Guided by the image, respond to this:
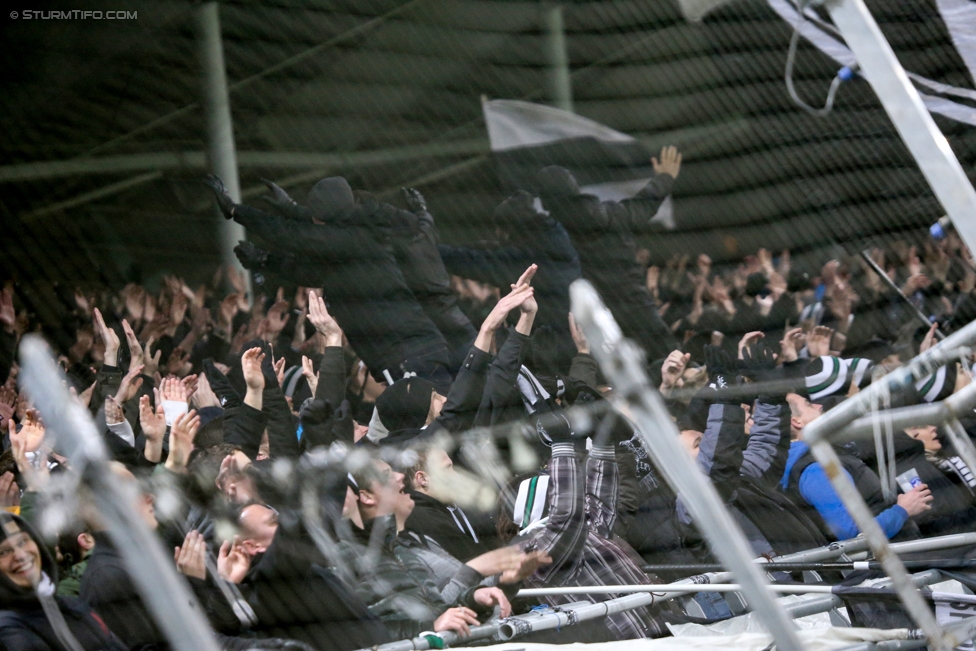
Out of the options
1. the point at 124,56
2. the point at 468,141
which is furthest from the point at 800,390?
the point at 124,56

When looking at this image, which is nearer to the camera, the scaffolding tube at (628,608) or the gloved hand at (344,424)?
the scaffolding tube at (628,608)

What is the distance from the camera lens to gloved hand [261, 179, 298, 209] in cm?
148

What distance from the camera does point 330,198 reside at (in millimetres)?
1486

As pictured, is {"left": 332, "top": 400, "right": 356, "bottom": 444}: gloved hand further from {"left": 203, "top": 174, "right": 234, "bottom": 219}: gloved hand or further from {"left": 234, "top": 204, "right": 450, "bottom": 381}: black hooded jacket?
{"left": 203, "top": 174, "right": 234, "bottom": 219}: gloved hand

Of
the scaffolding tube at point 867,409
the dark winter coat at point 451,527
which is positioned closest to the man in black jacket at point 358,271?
the dark winter coat at point 451,527

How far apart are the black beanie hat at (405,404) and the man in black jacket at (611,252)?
38cm

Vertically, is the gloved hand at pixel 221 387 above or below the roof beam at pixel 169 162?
below

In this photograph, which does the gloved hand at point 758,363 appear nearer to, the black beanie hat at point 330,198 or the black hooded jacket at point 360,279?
the black hooded jacket at point 360,279

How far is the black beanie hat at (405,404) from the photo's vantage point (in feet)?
4.20

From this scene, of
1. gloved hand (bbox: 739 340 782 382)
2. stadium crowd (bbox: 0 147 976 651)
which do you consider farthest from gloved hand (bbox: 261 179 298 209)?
gloved hand (bbox: 739 340 782 382)

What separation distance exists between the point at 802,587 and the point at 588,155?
36.3 inches

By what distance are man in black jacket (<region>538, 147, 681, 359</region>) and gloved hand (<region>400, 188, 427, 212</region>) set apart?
0.22 meters

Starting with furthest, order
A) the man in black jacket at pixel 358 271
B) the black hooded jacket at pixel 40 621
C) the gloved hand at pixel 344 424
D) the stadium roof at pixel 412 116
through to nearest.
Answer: the stadium roof at pixel 412 116
the man in black jacket at pixel 358 271
the gloved hand at pixel 344 424
the black hooded jacket at pixel 40 621

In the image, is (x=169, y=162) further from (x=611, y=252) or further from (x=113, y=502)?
(x=113, y=502)
